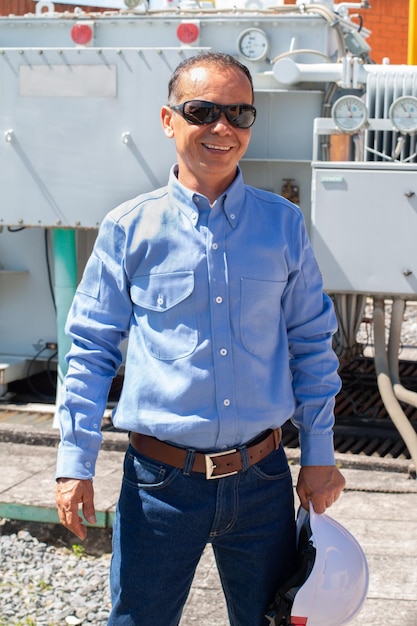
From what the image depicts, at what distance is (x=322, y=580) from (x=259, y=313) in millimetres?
644

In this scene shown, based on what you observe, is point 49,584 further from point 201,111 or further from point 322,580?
point 201,111

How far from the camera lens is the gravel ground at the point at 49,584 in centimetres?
354

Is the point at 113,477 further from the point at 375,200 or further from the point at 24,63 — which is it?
the point at 24,63

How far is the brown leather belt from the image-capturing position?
2.13 metres

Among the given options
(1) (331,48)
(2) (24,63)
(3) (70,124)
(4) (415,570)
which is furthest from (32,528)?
(1) (331,48)

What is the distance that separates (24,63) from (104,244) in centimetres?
340

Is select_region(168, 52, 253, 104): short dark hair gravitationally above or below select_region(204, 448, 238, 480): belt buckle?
above

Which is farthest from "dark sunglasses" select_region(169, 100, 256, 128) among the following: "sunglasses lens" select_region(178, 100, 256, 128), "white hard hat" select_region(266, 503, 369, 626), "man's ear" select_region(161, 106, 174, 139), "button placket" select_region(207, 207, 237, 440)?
"white hard hat" select_region(266, 503, 369, 626)

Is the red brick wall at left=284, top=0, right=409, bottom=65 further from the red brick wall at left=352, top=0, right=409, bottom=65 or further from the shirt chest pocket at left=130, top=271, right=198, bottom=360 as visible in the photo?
the shirt chest pocket at left=130, top=271, right=198, bottom=360

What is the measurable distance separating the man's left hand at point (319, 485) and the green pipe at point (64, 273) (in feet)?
11.2

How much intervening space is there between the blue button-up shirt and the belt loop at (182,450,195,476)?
25mm

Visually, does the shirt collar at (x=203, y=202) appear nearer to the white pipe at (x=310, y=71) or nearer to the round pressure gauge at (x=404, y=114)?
the round pressure gauge at (x=404, y=114)

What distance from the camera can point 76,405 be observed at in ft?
7.08

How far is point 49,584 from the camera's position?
3855mm
